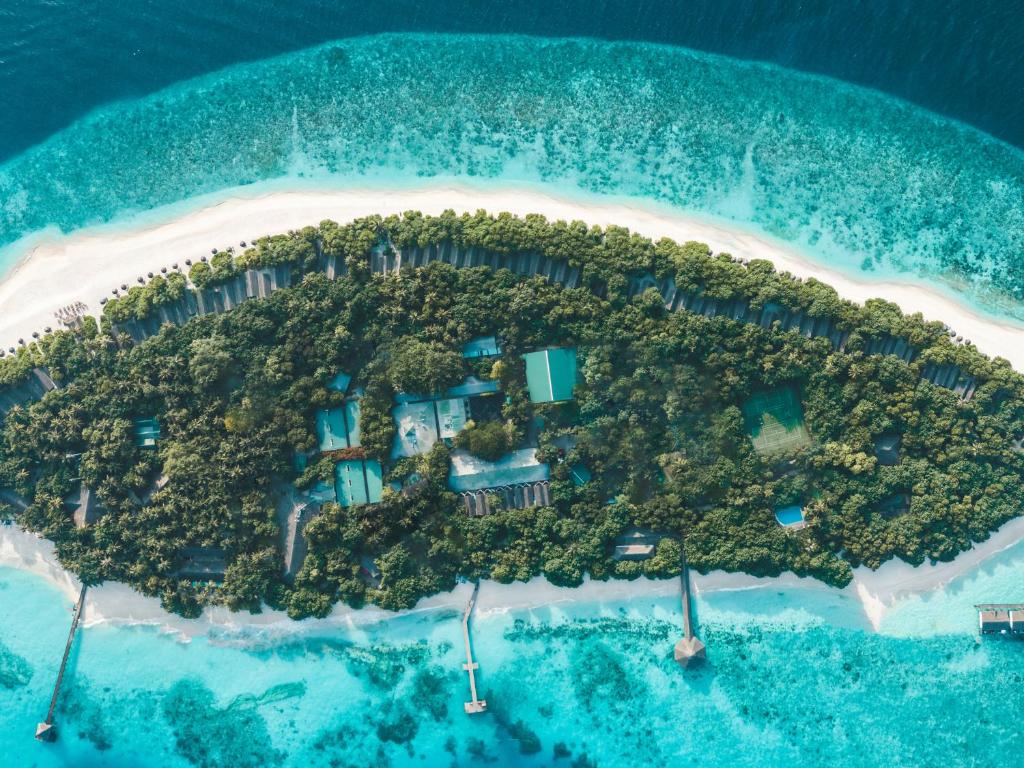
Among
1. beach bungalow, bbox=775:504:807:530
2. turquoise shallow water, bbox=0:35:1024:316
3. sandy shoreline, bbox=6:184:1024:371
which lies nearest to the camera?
beach bungalow, bbox=775:504:807:530

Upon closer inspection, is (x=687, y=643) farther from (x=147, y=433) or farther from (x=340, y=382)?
(x=147, y=433)

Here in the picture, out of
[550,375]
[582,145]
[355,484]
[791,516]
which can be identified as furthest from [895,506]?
[355,484]

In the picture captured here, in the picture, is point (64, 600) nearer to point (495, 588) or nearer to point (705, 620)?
point (495, 588)

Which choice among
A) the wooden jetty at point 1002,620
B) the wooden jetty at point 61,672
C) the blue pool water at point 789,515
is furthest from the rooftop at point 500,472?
the wooden jetty at point 1002,620

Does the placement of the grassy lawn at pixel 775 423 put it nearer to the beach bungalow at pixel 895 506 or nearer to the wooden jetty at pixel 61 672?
the beach bungalow at pixel 895 506

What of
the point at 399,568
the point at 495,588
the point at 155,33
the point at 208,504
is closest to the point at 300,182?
the point at 155,33

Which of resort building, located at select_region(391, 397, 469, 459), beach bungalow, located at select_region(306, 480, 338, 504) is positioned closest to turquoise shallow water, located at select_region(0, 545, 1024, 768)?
beach bungalow, located at select_region(306, 480, 338, 504)

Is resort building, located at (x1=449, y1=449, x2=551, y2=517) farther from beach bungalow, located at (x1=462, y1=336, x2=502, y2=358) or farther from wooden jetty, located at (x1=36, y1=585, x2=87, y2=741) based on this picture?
wooden jetty, located at (x1=36, y1=585, x2=87, y2=741)
